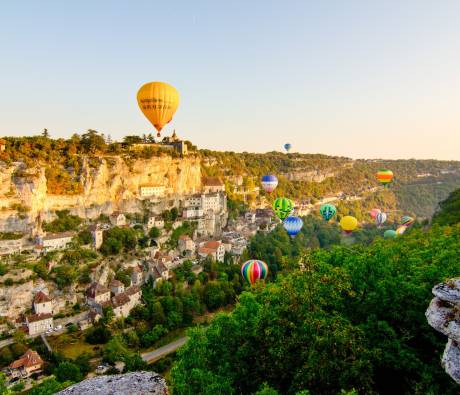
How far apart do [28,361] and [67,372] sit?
109 inches

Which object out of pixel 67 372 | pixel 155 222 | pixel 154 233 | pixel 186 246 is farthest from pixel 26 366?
pixel 155 222

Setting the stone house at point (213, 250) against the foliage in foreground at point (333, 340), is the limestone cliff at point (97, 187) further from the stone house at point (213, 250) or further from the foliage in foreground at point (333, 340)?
the foliage in foreground at point (333, 340)

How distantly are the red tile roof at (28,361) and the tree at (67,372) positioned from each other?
1.80 meters

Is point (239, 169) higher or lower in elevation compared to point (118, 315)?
higher

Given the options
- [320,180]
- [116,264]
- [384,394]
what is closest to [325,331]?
[384,394]

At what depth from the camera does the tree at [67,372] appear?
54.9 feet

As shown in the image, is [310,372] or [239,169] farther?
[239,169]

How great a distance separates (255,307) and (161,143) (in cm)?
4037

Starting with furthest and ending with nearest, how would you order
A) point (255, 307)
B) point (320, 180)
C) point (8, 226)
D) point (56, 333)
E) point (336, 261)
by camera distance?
point (320, 180) → point (8, 226) → point (56, 333) → point (336, 261) → point (255, 307)

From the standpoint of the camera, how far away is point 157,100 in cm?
2353

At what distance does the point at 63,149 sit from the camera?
1266 inches

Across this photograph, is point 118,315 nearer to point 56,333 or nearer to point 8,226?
point 56,333

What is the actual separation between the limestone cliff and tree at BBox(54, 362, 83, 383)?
12.3 metres

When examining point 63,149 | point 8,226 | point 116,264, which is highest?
point 63,149
